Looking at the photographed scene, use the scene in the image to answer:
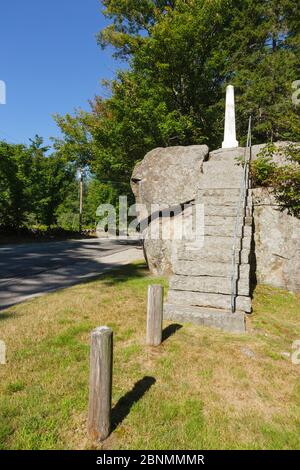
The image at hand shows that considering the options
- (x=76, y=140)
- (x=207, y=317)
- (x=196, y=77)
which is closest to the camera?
(x=207, y=317)

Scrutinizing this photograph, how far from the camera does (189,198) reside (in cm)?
872

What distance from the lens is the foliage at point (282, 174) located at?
766cm

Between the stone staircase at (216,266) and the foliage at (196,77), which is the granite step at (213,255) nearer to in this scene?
the stone staircase at (216,266)

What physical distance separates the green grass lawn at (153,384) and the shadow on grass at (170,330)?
0.36 ft

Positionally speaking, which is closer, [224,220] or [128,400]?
[128,400]

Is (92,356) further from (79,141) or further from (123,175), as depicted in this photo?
(79,141)

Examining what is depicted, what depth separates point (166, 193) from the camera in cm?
906

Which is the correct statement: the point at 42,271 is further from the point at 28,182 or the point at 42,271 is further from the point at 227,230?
the point at 28,182

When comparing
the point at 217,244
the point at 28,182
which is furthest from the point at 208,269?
the point at 28,182

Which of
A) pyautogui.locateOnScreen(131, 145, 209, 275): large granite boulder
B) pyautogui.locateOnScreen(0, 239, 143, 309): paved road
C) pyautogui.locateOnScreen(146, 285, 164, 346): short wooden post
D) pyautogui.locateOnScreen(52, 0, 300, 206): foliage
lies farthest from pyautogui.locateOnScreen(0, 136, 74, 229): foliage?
pyautogui.locateOnScreen(146, 285, 164, 346): short wooden post

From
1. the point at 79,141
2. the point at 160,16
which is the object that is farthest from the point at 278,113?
the point at 79,141

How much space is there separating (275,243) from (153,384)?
528 cm
